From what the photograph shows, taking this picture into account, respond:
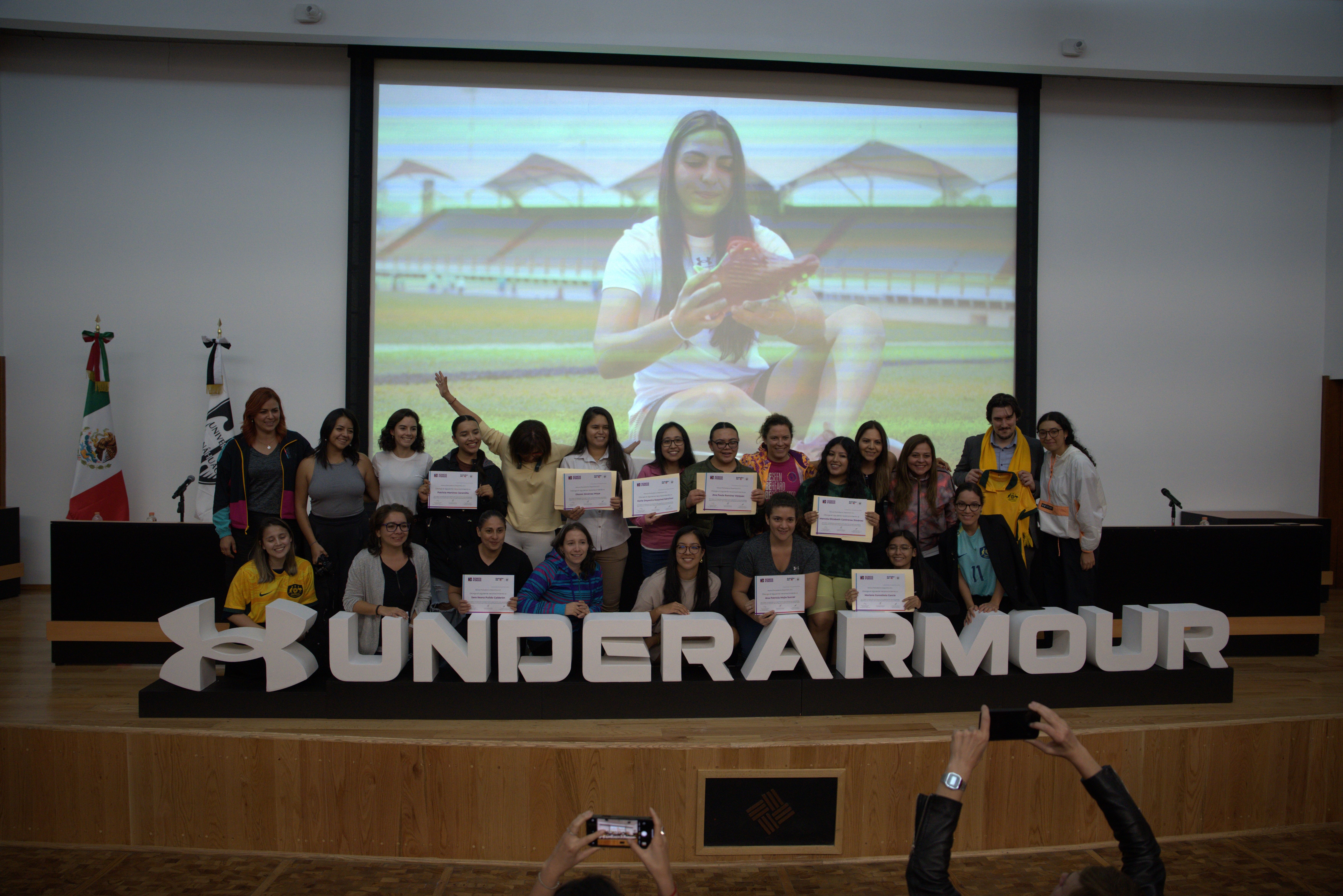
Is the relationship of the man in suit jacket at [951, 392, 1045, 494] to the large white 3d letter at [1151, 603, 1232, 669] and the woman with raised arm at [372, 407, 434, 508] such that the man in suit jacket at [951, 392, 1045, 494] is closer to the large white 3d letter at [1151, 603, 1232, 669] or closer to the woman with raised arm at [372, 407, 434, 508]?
the large white 3d letter at [1151, 603, 1232, 669]

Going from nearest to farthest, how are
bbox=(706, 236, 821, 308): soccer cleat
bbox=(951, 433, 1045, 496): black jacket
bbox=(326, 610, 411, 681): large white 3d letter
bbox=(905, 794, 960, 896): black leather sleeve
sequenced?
bbox=(905, 794, 960, 896): black leather sleeve, bbox=(326, 610, 411, 681): large white 3d letter, bbox=(951, 433, 1045, 496): black jacket, bbox=(706, 236, 821, 308): soccer cleat

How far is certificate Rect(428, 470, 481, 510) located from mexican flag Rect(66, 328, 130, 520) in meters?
3.75

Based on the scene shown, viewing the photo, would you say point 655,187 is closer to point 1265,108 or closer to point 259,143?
point 259,143

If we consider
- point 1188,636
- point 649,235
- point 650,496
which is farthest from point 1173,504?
point 649,235

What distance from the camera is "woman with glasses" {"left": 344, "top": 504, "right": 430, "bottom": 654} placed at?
3.66 meters

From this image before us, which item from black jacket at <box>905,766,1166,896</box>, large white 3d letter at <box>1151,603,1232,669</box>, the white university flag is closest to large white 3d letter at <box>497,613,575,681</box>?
black jacket at <box>905,766,1166,896</box>

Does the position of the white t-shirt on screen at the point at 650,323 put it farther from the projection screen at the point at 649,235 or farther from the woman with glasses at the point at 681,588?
the woman with glasses at the point at 681,588

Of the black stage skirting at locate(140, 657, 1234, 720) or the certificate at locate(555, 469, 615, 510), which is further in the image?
the certificate at locate(555, 469, 615, 510)

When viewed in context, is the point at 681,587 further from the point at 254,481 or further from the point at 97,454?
the point at 97,454

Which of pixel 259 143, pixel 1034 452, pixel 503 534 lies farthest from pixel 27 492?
pixel 1034 452

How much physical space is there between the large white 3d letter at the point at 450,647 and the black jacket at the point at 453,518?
1.36ft

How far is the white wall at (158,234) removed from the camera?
626 cm

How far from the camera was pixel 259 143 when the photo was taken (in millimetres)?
6309

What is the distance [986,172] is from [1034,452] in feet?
10.9
